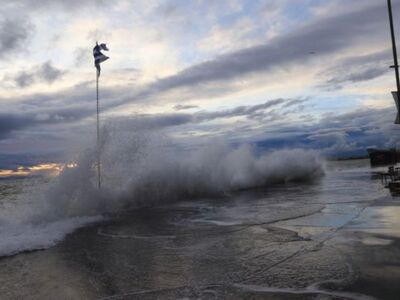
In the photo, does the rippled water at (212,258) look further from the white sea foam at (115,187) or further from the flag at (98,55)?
the flag at (98,55)

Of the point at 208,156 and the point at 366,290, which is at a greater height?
the point at 208,156

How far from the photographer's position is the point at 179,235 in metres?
10.1

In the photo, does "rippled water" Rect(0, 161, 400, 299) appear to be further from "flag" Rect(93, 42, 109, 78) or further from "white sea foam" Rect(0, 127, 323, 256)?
"flag" Rect(93, 42, 109, 78)

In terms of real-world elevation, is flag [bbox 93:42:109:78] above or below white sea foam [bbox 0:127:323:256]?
above

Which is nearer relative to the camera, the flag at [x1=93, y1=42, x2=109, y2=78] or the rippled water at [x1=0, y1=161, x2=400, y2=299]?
the rippled water at [x1=0, y1=161, x2=400, y2=299]

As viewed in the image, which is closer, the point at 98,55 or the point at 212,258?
the point at 212,258

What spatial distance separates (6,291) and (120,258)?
89.7 inches

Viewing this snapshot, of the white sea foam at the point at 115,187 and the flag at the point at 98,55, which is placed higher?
the flag at the point at 98,55

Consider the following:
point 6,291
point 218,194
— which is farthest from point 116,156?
point 6,291

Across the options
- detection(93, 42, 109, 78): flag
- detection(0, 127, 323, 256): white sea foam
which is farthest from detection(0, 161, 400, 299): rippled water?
detection(93, 42, 109, 78): flag

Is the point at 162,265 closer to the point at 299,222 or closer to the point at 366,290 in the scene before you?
the point at 366,290

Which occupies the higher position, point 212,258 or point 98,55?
point 98,55

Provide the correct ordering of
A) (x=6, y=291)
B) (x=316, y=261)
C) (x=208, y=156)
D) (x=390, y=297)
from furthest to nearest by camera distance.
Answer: (x=208, y=156) < (x=316, y=261) < (x=6, y=291) < (x=390, y=297)

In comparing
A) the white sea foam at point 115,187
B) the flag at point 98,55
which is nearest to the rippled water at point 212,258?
the white sea foam at point 115,187
